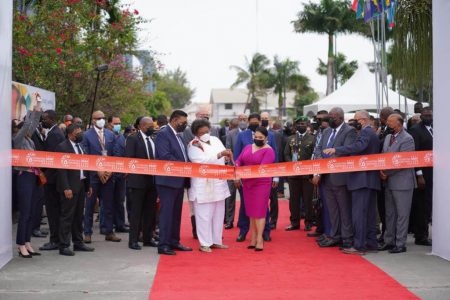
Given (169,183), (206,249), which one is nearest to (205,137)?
(169,183)

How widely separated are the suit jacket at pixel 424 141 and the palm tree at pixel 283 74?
59.3 meters

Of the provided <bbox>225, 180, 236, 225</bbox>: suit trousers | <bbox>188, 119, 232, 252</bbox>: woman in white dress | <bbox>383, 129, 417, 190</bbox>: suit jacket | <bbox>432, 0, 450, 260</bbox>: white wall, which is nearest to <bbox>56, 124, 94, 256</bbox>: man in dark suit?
<bbox>188, 119, 232, 252</bbox>: woman in white dress

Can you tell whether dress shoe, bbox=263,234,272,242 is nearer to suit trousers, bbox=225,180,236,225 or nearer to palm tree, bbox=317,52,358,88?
suit trousers, bbox=225,180,236,225

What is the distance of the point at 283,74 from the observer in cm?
7056

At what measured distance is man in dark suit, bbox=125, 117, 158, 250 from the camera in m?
9.89

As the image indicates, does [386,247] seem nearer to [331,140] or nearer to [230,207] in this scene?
[331,140]

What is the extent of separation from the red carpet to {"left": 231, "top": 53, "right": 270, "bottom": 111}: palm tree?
209 ft

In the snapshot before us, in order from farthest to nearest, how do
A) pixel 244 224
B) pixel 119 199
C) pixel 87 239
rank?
pixel 119 199 < pixel 244 224 < pixel 87 239

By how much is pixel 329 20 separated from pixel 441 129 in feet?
136

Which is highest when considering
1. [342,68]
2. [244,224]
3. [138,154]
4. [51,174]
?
[342,68]

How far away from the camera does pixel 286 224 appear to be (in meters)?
12.8

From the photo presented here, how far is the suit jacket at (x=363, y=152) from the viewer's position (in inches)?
370

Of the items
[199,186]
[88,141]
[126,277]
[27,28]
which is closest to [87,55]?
[27,28]

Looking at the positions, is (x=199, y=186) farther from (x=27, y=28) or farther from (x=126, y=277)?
(x=27, y=28)
